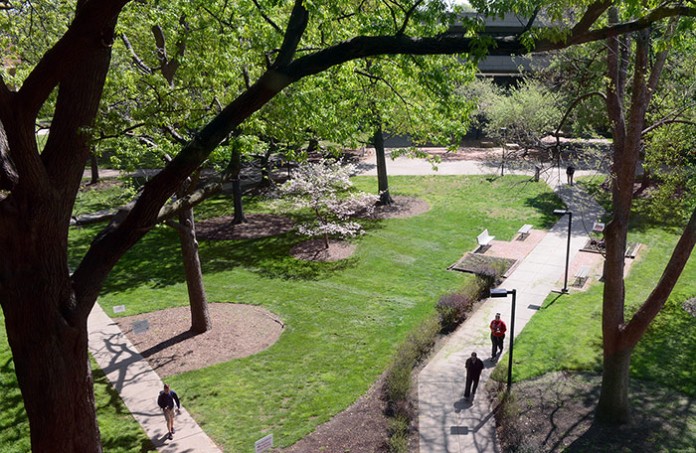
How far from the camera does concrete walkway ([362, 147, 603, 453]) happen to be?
11.0 metres

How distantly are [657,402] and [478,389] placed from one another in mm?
3529

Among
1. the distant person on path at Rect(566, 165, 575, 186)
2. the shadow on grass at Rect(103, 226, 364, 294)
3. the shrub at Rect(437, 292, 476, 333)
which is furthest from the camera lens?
the distant person on path at Rect(566, 165, 575, 186)

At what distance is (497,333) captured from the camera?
13.7m

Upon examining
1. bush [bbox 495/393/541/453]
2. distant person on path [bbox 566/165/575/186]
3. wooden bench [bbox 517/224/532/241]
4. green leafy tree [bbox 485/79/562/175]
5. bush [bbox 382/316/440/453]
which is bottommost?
bush [bbox 495/393/541/453]

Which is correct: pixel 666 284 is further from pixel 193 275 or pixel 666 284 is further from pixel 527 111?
pixel 527 111

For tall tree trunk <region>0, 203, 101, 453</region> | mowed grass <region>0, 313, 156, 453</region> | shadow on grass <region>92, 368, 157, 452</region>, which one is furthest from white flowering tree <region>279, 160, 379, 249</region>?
tall tree trunk <region>0, 203, 101, 453</region>

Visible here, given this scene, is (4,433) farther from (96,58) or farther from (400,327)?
(400,327)

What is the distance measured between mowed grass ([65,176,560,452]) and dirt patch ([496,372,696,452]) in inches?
125

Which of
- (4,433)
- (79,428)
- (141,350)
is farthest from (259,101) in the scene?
(141,350)

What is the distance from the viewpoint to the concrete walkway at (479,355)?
11031 millimetres

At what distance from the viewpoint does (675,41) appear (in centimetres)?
743

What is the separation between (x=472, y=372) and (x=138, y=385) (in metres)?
7.16

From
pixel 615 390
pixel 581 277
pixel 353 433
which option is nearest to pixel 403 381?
pixel 353 433

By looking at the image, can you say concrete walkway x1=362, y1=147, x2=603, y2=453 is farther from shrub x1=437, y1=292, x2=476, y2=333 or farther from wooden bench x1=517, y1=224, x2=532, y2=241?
wooden bench x1=517, y1=224, x2=532, y2=241
